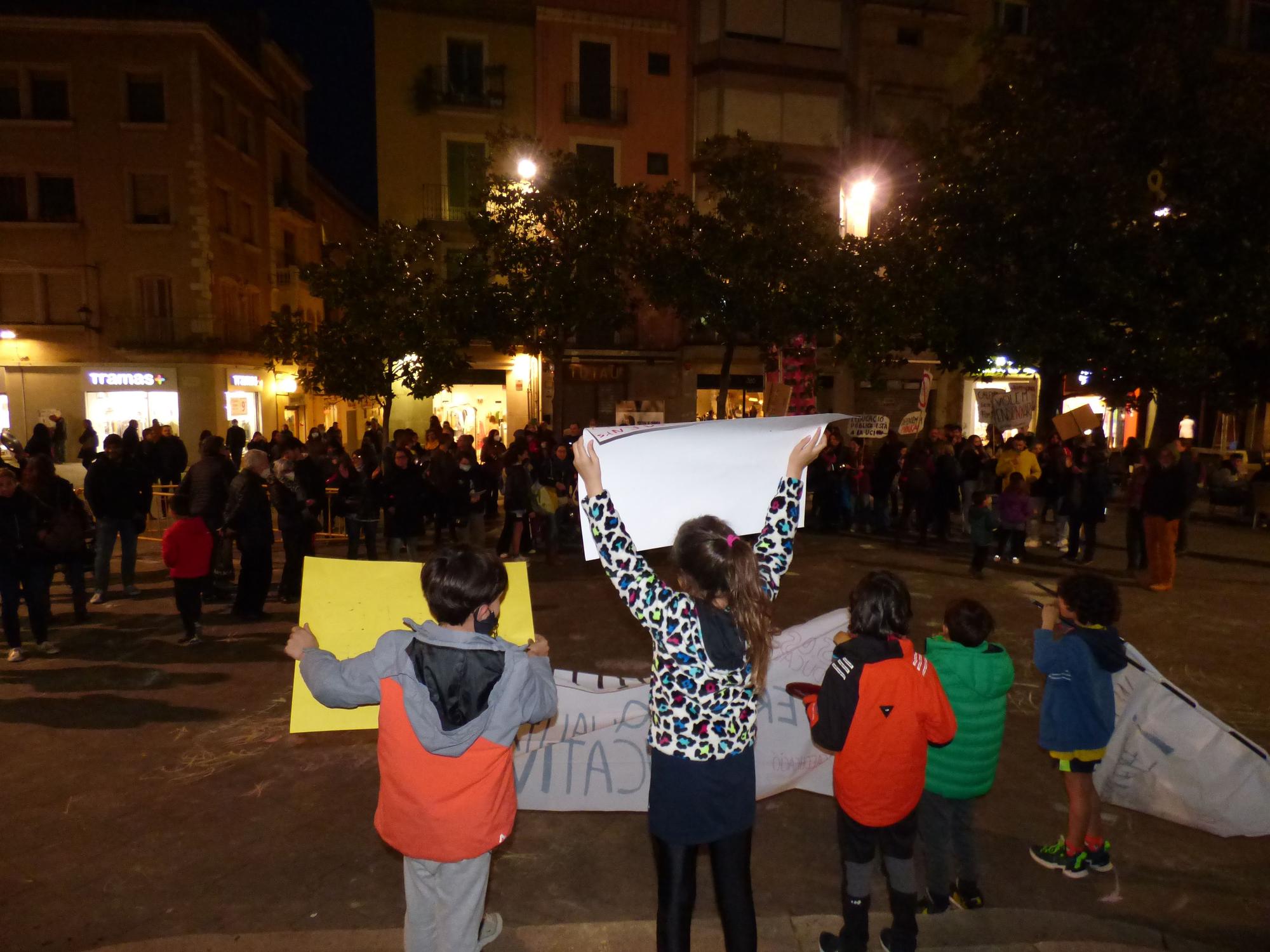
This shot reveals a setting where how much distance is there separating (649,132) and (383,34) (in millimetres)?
8605

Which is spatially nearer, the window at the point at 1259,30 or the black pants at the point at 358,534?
the black pants at the point at 358,534

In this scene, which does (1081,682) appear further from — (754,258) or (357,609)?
(754,258)

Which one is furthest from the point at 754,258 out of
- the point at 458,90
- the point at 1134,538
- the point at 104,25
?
the point at 104,25

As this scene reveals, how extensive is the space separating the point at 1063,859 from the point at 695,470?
8.80 feet

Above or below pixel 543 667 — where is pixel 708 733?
below

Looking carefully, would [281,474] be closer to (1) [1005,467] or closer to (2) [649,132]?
(1) [1005,467]

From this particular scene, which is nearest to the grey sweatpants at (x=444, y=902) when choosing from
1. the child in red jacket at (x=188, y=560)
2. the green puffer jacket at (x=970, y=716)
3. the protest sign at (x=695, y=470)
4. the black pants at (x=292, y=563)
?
the protest sign at (x=695, y=470)

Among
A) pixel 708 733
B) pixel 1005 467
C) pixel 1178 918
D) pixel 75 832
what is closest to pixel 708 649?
pixel 708 733

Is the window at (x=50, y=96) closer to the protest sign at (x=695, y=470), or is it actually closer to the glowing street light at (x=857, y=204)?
the glowing street light at (x=857, y=204)

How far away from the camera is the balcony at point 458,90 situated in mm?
25359

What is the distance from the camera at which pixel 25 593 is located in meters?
7.19

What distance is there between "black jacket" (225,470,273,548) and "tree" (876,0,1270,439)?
1335cm

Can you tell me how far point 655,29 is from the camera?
2570 cm

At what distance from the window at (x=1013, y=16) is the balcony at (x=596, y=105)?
13.7m
